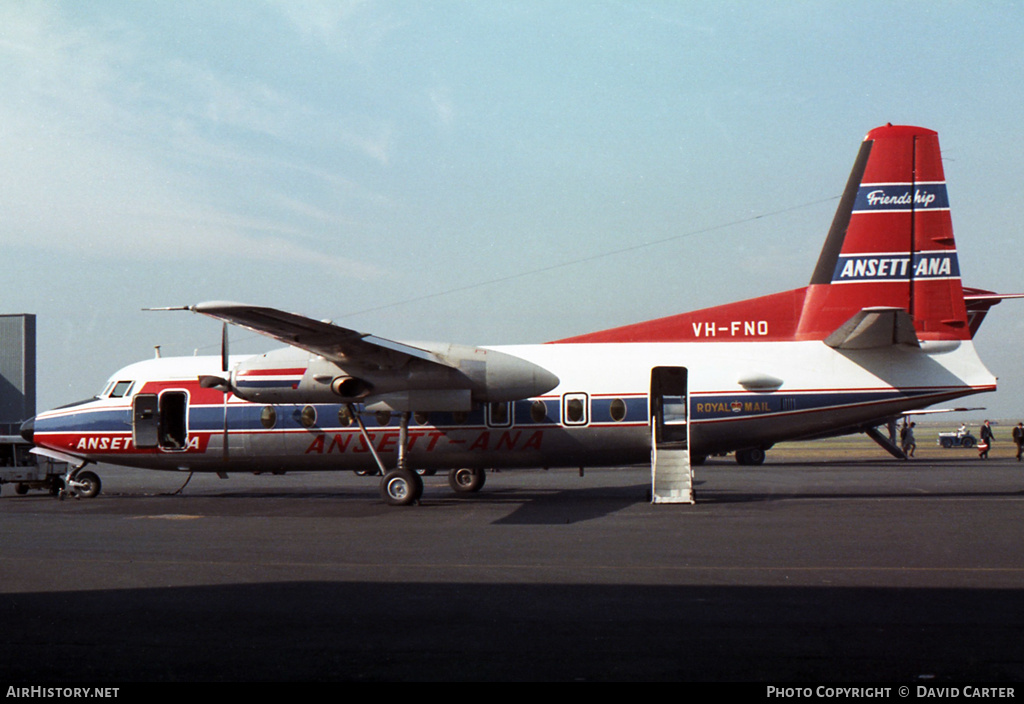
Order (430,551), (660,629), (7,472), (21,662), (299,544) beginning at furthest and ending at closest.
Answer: (7,472)
(299,544)
(430,551)
(660,629)
(21,662)

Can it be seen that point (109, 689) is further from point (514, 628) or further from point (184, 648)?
point (514, 628)

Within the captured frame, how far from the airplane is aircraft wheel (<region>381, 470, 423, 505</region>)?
3 centimetres

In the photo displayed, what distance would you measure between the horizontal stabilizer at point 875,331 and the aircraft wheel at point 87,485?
18.6 meters

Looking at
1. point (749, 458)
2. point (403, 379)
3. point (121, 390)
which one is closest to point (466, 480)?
point (403, 379)

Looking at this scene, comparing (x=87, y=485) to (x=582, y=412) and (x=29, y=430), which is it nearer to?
(x=29, y=430)

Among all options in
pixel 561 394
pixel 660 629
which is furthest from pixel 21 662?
pixel 561 394

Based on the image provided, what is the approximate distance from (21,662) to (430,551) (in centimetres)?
592

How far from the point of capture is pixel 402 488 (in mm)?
18281

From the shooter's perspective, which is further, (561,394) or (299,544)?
(561,394)

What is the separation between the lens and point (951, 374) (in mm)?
17109

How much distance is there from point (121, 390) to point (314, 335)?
7.95m

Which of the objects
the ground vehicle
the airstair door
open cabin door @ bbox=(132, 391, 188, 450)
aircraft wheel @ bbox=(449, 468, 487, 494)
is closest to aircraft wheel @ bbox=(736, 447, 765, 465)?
aircraft wheel @ bbox=(449, 468, 487, 494)

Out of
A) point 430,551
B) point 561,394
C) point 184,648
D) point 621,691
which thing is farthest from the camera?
point 561,394

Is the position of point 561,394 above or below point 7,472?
above
